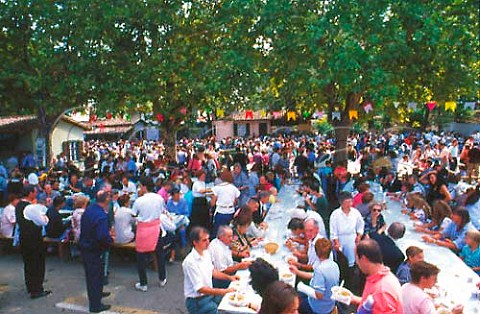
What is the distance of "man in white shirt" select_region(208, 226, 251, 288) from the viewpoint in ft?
17.3

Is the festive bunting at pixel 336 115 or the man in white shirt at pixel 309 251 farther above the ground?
the festive bunting at pixel 336 115

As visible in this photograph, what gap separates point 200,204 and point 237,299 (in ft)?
15.0

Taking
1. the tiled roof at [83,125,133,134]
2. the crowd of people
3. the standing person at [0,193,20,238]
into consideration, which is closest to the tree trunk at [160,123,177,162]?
the crowd of people

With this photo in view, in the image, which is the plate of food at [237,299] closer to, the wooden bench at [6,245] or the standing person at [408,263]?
the standing person at [408,263]

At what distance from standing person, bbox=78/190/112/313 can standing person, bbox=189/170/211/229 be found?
3.10 m

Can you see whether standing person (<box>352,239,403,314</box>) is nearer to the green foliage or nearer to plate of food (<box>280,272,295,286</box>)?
plate of food (<box>280,272,295,286</box>)

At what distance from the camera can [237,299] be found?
4.61 m

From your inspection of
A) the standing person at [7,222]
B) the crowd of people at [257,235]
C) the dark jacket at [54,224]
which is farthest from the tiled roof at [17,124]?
the dark jacket at [54,224]

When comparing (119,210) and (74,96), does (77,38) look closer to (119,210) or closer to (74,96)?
(74,96)

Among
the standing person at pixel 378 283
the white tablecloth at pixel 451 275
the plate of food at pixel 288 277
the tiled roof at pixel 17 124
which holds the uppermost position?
the tiled roof at pixel 17 124

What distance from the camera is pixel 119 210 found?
7.44m

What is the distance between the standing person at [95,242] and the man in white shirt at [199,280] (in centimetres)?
194

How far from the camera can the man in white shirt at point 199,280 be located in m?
4.49

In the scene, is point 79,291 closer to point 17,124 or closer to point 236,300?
point 236,300
